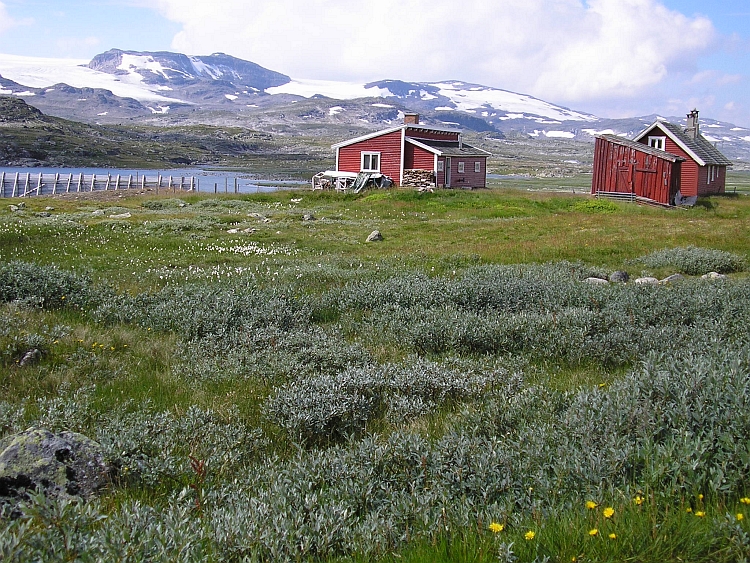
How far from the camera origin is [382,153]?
49062 millimetres

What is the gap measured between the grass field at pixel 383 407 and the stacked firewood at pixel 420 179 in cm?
3003

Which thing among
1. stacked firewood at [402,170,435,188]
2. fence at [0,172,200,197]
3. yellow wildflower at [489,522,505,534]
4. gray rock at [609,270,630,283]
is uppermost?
stacked firewood at [402,170,435,188]

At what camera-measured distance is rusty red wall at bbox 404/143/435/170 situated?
46.9m

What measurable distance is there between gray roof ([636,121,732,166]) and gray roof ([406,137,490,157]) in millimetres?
12553

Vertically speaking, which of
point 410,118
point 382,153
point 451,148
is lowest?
point 382,153

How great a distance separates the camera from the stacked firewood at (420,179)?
46250 mm

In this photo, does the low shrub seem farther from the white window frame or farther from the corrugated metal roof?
the white window frame

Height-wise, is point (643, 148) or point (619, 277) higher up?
point (643, 148)

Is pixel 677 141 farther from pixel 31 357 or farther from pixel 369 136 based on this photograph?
pixel 31 357

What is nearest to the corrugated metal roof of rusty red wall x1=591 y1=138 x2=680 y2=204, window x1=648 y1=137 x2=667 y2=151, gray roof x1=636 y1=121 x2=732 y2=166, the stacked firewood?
gray roof x1=636 y1=121 x2=732 y2=166

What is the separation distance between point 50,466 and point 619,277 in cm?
1317

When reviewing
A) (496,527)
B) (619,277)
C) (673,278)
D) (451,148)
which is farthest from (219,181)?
(496,527)

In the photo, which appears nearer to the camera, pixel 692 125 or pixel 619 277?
pixel 619 277

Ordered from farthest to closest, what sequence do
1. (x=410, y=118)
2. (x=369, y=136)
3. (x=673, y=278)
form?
(x=410, y=118)
(x=369, y=136)
(x=673, y=278)
